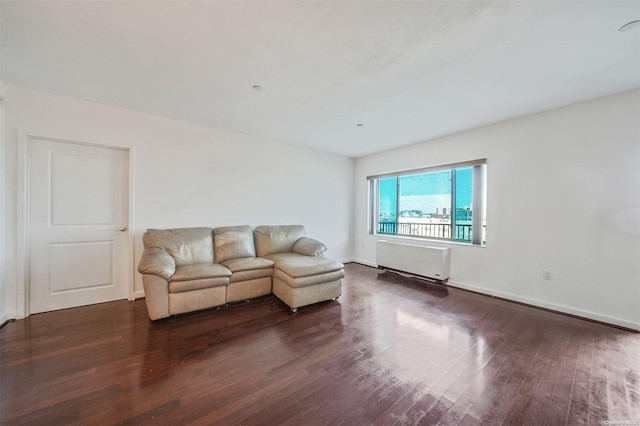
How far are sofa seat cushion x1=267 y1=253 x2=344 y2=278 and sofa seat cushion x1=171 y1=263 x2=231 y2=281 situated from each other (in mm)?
662

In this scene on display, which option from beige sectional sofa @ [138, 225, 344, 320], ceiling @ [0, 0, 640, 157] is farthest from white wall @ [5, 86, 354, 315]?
beige sectional sofa @ [138, 225, 344, 320]

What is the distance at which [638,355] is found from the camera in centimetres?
199

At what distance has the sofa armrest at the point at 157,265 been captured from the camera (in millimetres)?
2406

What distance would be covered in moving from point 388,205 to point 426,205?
853mm

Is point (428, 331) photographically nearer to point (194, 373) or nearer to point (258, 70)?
point (194, 373)

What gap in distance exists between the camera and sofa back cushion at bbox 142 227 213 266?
2969 mm

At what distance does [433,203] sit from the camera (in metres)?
4.28

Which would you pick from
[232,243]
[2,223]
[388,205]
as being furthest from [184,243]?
[388,205]

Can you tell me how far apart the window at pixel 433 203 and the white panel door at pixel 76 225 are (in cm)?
432

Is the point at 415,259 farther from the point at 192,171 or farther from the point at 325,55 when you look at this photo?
the point at 192,171

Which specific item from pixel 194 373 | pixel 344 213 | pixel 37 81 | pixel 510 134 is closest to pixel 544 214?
pixel 510 134

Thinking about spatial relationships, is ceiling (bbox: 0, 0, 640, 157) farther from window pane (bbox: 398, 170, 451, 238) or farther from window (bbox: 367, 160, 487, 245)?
window pane (bbox: 398, 170, 451, 238)

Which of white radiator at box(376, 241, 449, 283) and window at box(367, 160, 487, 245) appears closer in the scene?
window at box(367, 160, 487, 245)

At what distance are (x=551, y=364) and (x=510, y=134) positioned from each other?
8.95 ft
